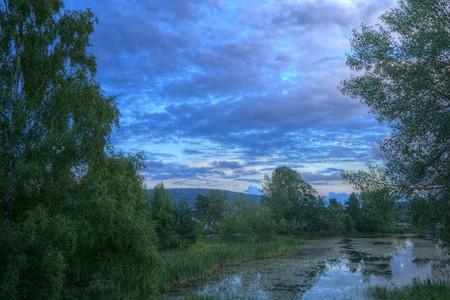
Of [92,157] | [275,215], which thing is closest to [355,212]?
[275,215]

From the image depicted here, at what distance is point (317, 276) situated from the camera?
27359mm

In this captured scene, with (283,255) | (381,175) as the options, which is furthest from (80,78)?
(283,255)

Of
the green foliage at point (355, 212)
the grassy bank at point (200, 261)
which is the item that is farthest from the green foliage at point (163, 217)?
Answer: the green foliage at point (355, 212)

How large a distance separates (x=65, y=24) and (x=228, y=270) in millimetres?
22635

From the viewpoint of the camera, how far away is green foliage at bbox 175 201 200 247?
46.2 m

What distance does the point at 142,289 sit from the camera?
39.0 ft

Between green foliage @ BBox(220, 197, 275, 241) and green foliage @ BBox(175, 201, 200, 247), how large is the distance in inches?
260

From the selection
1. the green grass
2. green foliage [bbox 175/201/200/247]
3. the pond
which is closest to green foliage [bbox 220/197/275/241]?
green foliage [bbox 175/201/200/247]

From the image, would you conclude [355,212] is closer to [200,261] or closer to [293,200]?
Answer: [293,200]

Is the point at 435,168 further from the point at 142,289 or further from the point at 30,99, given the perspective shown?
the point at 30,99

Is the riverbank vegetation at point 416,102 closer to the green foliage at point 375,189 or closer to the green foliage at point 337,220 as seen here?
the green foliage at point 375,189

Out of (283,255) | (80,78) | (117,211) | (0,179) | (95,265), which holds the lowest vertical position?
(283,255)

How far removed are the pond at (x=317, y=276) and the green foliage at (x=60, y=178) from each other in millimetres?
7783

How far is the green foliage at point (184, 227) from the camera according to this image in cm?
4621
